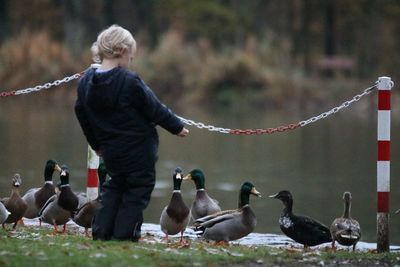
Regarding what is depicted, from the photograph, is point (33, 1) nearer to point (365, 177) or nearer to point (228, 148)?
point (228, 148)

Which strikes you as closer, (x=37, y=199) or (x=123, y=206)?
(x=123, y=206)

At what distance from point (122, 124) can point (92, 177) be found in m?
2.95

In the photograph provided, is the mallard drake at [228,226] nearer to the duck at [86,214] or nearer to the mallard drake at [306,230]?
the mallard drake at [306,230]

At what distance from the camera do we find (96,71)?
9.14 metres

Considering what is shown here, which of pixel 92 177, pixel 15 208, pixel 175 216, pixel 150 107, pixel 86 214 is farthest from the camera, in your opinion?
pixel 92 177

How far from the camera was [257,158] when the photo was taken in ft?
94.6

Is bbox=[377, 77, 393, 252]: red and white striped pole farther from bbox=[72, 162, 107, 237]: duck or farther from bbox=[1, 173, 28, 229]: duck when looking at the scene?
bbox=[1, 173, 28, 229]: duck

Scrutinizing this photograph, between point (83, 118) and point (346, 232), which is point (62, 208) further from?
point (346, 232)

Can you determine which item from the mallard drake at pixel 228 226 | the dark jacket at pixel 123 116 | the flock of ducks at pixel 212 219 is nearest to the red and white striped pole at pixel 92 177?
the flock of ducks at pixel 212 219

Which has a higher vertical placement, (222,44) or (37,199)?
(222,44)

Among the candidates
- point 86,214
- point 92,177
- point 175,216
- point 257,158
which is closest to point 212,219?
point 175,216

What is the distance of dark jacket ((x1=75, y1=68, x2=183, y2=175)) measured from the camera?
29.5 feet

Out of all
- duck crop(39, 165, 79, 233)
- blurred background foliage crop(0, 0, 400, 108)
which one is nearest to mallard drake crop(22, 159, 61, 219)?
duck crop(39, 165, 79, 233)

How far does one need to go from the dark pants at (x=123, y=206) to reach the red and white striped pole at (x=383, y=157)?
1.94 metres
